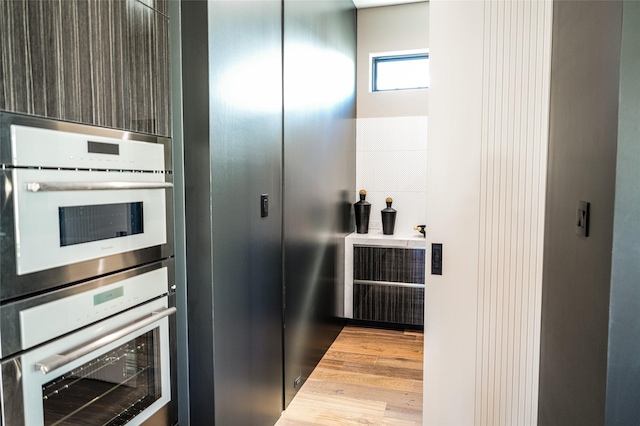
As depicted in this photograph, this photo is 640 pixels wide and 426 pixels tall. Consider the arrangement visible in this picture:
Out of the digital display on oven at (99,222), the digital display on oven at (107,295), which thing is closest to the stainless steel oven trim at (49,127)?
the digital display on oven at (99,222)

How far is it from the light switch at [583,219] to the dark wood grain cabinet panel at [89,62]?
1451 millimetres

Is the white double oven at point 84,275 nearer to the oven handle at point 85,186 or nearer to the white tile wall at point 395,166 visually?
the oven handle at point 85,186

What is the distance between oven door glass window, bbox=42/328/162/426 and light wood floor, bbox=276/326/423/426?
1115mm

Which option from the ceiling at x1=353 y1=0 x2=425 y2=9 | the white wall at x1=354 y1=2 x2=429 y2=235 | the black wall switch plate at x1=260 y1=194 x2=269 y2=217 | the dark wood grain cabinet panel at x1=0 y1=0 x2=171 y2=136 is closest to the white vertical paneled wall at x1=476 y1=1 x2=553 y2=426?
the black wall switch plate at x1=260 y1=194 x2=269 y2=217

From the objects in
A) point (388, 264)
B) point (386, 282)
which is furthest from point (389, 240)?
point (386, 282)

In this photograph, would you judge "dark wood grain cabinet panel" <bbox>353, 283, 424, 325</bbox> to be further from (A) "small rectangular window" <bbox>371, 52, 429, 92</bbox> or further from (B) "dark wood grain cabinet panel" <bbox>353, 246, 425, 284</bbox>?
(A) "small rectangular window" <bbox>371, 52, 429, 92</bbox>

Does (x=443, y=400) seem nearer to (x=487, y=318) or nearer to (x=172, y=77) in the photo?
(x=487, y=318)

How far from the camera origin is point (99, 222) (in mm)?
1403

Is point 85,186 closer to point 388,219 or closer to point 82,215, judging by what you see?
point 82,215

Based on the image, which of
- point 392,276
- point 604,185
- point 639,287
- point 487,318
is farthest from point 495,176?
point 392,276

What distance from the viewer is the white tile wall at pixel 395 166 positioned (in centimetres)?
411

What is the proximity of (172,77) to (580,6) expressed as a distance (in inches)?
56.2

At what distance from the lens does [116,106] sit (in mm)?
1457

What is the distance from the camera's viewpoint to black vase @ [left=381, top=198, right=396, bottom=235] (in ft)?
13.2
